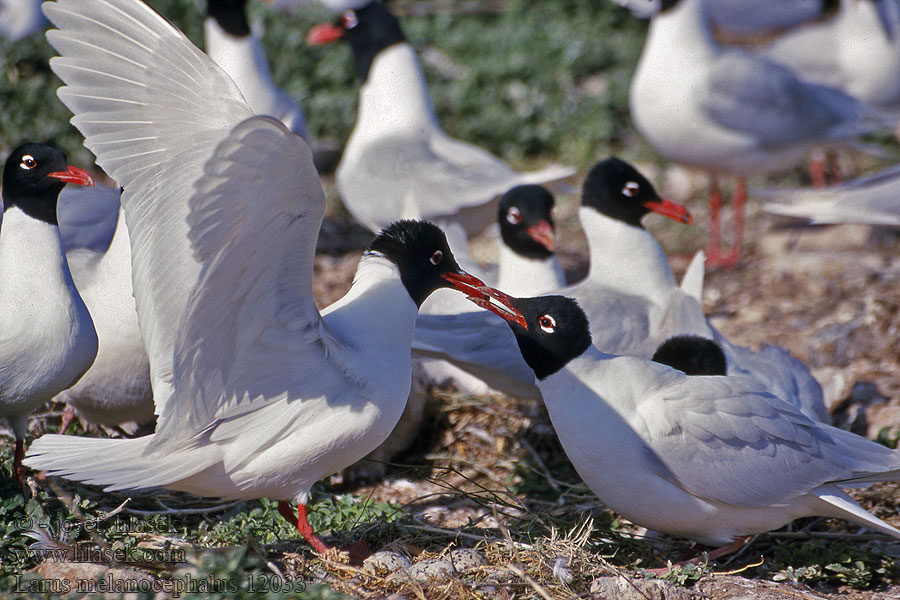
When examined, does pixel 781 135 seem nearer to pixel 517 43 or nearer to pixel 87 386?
pixel 517 43

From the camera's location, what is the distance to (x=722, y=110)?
21.7ft

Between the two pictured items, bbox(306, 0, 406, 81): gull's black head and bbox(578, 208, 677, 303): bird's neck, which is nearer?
bbox(578, 208, 677, 303): bird's neck

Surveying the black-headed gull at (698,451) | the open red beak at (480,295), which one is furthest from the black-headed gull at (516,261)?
the black-headed gull at (698,451)

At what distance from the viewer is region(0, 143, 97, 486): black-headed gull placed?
3432mm

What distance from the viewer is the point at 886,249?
6.52m

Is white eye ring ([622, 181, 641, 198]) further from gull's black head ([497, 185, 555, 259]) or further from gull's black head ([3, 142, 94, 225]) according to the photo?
gull's black head ([3, 142, 94, 225])

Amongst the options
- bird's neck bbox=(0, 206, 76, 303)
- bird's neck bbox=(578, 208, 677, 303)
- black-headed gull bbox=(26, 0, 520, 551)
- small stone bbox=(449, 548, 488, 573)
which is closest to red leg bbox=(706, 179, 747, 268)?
bird's neck bbox=(578, 208, 677, 303)

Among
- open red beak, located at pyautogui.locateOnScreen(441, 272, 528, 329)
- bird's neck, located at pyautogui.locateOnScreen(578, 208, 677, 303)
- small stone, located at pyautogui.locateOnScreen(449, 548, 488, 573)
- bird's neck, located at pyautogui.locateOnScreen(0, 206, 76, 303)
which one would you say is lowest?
small stone, located at pyautogui.locateOnScreen(449, 548, 488, 573)

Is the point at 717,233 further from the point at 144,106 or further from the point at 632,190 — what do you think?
the point at 144,106

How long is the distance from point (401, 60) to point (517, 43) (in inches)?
85.0

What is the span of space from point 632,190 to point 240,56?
304 cm

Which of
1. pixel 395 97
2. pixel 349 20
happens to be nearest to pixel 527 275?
pixel 395 97

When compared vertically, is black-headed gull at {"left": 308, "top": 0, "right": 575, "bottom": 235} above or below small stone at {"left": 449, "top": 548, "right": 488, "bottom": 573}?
above

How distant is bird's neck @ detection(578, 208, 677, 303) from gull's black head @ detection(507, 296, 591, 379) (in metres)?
1.25
